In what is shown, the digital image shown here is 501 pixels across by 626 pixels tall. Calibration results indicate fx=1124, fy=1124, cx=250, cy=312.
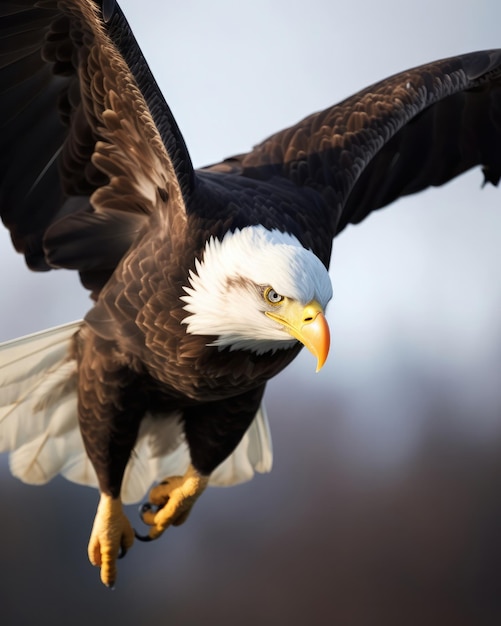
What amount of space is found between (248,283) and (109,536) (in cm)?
129

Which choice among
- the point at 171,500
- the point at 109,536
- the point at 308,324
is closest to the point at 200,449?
the point at 171,500

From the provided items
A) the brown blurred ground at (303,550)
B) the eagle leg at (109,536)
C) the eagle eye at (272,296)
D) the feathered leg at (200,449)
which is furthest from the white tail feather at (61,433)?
the brown blurred ground at (303,550)

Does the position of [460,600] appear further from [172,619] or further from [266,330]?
[266,330]

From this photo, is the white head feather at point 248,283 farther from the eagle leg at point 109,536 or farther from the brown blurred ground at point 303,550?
the brown blurred ground at point 303,550

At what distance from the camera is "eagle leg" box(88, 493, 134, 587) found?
12.8 feet

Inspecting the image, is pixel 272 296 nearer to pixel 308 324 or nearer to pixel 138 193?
pixel 308 324

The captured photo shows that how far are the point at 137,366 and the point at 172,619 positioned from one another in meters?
8.34

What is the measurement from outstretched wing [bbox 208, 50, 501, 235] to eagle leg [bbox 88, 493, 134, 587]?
1.22 metres

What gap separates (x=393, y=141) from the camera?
14.5ft

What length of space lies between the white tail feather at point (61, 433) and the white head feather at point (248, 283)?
0.81 m

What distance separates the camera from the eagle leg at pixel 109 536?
3906 mm

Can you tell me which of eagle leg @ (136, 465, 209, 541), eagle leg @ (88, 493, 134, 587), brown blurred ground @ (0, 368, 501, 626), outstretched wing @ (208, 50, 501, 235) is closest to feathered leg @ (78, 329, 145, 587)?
eagle leg @ (88, 493, 134, 587)

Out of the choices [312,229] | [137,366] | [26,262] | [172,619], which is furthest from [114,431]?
[172,619]

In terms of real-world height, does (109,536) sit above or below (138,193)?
below
